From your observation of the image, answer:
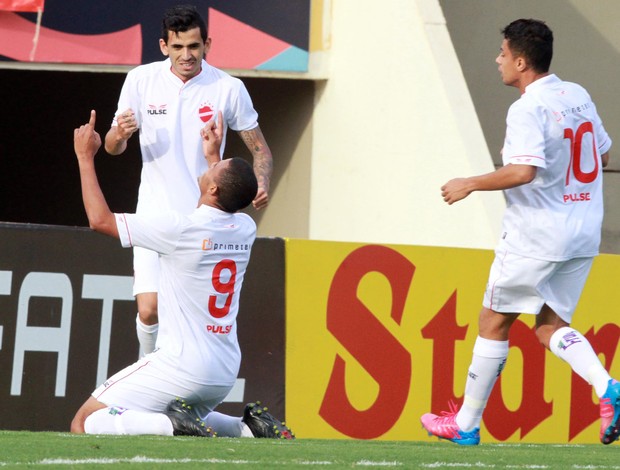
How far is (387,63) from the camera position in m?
11.0

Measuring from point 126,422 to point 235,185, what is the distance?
126cm

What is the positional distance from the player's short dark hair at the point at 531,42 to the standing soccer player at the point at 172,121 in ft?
5.15

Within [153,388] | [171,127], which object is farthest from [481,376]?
[171,127]

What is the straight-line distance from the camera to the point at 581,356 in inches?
245

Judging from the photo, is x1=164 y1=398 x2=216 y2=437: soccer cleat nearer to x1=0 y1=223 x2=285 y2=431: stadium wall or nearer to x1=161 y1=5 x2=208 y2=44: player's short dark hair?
x1=0 y1=223 x2=285 y2=431: stadium wall

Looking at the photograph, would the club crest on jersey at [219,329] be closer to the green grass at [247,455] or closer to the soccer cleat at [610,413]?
the green grass at [247,455]

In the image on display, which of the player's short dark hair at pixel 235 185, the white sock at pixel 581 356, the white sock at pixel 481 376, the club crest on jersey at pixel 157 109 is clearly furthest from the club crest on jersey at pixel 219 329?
the white sock at pixel 581 356

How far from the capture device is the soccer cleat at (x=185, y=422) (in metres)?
6.26

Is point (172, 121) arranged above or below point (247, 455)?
above

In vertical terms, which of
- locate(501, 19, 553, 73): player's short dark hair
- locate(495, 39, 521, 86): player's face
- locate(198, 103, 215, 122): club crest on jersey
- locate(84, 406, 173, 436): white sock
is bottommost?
locate(84, 406, 173, 436): white sock

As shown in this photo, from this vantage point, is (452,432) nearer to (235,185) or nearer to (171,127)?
(235,185)

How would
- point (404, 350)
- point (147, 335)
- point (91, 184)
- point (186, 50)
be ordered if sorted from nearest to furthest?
1. point (91, 184)
2. point (186, 50)
3. point (147, 335)
4. point (404, 350)

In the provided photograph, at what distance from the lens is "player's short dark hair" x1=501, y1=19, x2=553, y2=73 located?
634cm

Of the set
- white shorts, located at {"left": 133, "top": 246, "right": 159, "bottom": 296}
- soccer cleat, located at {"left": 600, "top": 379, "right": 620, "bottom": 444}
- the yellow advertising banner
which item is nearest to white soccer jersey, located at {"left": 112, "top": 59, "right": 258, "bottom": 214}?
white shorts, located at {"left": 133, "top": 246, "right": 159, "bottom": 296}
